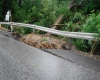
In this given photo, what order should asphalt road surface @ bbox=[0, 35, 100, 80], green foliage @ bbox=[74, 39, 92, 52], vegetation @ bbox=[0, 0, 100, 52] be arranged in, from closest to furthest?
asphalt road surface @ bbox=[0, 35, 100, 80], vegetation @ bbox=[0, 0, 100, 52], green foliage @ bbox=[74, 39, 92, 52]

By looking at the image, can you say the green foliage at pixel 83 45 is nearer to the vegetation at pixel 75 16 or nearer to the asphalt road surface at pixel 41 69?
the vegetation at pixel 75 16

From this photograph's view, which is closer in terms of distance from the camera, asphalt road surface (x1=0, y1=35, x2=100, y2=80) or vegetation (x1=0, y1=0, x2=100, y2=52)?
asphalt road surface (x1=0, y1=35, x2=100, y2=80)

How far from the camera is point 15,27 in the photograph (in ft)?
64.1

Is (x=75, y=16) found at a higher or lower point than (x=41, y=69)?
higher

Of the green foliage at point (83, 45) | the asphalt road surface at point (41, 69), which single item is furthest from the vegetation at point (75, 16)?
the asphalt road surface at point (41, 69)

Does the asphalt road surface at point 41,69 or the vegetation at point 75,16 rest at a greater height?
the vegetation at point 75,16

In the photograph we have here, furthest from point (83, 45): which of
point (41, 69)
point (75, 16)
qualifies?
point (75, 16)

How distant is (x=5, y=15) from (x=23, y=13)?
414 centimetres

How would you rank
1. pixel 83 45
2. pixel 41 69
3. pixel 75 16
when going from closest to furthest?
pixel 41 69 → pixel 83 45 → pixel 75 16

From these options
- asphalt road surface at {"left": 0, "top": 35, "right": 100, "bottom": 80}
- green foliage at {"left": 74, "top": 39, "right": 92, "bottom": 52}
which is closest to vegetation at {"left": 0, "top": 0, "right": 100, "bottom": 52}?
green foliage at {"left": 74, "top": 39, "right": 92, "bottom": 52}

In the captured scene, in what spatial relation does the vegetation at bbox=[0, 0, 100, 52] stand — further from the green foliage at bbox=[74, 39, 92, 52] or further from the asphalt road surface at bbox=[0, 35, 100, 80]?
the asphalt road surface at bbox=[0, 35, 100, 80]

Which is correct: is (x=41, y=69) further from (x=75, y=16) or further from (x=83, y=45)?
(x=75, y=16)

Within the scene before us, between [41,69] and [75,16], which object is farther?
[75,16]

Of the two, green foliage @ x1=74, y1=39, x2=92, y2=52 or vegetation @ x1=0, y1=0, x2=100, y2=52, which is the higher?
vegetation @ x1=0, y1=0, x2=100, y2=52
